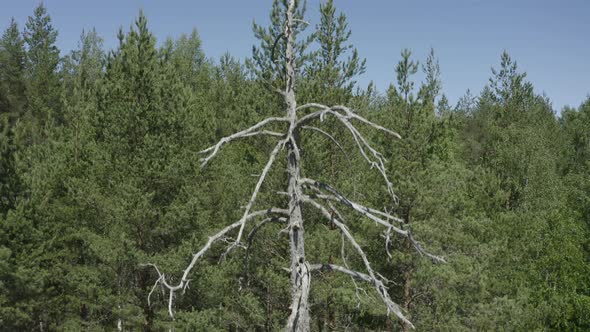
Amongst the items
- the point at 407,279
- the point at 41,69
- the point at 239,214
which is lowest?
the point at 407,279

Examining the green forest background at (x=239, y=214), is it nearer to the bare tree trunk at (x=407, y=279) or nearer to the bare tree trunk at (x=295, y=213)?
the bare tree trunk at (x=407, y=279)

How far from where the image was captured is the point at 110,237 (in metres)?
13.4

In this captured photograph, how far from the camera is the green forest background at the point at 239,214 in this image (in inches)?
520

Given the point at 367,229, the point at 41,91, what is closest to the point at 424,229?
the point at 367,229

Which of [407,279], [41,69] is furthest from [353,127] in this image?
[41,69]

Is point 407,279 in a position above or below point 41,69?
below

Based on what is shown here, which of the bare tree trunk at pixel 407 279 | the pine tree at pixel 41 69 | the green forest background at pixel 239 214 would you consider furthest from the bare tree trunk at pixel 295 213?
the pine tree at pixel 41 69

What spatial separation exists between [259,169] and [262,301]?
4235 millimetres

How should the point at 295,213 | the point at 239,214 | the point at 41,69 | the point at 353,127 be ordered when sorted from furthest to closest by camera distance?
1. the point at 41,69
2. the point at 239,214
3. the point at 295,213
4. the point at 353,127

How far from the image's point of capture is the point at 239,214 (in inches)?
655

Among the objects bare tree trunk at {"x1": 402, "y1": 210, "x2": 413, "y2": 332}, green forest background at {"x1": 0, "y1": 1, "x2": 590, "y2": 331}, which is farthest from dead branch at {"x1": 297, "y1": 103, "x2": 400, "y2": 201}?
bare tree trunk at {"x1": 402, "y1": 210, "x2": 413, "y2": 332}

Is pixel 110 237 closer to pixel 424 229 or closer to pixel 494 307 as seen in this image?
pixel 424 229

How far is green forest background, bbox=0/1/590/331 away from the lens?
43.3 feet

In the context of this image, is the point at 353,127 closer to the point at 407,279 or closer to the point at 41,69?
the point at 407,279
